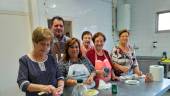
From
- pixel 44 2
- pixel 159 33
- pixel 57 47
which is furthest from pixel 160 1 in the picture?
pixel 57 47

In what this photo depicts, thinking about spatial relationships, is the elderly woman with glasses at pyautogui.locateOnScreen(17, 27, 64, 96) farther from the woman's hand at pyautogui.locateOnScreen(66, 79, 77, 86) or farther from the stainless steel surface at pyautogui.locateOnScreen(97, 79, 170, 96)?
the stainless steel surface at pyautogui.locateOnScreen(97, 79, 170, 96)

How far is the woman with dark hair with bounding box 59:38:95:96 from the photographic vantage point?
5.79ft

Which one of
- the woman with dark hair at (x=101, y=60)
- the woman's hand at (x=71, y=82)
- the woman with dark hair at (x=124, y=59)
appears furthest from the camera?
the woman with dark hair at (x=124, y=59)

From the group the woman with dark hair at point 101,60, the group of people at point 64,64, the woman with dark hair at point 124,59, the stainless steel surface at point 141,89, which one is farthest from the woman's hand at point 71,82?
the woman with dark hair at point 124,59

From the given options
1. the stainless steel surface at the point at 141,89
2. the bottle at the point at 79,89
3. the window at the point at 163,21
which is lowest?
the stainless steel surface at the point at 141,89

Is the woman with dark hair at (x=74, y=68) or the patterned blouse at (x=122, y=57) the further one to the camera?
the patterned blouse at (x=122, y=57)

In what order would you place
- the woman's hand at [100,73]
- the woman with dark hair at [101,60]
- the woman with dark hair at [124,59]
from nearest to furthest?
the woman's hand at [100,73], the woman with dark hair at [101,60], the woman with dark hair at [124,59]

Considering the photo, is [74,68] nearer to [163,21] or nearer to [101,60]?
[101,60]

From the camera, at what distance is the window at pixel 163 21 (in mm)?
4512

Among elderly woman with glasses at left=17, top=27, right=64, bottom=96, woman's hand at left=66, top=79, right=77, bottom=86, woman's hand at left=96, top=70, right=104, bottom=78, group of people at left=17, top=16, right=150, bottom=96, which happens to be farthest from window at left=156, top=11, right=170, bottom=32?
elderly woman with glasses at left=17, top=27, right=64, bottom=96

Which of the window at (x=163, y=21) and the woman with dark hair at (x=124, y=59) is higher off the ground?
the window at (x=163, y=21)

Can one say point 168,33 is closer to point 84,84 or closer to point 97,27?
point 97,27

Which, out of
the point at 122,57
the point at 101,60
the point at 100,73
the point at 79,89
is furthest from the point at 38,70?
the point at 122,57

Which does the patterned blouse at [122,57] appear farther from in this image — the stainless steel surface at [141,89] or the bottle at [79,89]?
the bottle at [79,89]
